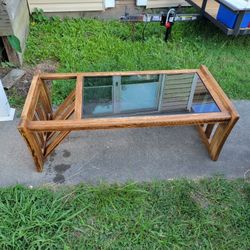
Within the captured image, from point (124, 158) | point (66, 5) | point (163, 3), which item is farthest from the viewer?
point (163, 3)

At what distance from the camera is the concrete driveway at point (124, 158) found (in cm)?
206

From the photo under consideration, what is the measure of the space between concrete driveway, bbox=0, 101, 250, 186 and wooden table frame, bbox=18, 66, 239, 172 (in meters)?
0.11

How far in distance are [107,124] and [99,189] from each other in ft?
1.65

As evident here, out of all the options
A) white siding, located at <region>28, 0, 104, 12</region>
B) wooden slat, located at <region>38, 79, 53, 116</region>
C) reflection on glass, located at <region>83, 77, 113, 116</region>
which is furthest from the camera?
white siding, located at <region>28, 0, 104, 12</region>

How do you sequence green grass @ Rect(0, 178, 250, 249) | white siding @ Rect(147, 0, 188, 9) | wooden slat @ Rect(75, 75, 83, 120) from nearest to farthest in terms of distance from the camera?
green grass @ Rect(0, 178, 250, 249), wooden slat @ Rect(75, 75, 83, 120), white siding @ Rect(147, 0, 188, 9)

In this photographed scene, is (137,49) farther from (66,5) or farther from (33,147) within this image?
(33,147)

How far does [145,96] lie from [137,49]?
1.53 metres

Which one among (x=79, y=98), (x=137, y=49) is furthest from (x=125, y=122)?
(x=137, y=49)

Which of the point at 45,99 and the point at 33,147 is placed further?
the point at 45,99

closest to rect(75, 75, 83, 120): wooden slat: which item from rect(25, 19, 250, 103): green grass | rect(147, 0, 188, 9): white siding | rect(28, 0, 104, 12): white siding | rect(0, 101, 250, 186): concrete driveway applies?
rect(0, 101, 250, 186): concrete driveway

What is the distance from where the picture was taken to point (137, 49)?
349cm

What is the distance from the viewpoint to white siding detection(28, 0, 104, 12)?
381cm

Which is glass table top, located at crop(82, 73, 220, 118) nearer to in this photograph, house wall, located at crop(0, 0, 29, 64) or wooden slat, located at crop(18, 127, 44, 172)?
wooden slat, located at crop(18, 127, 44, 172)

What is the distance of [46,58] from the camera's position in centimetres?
330
